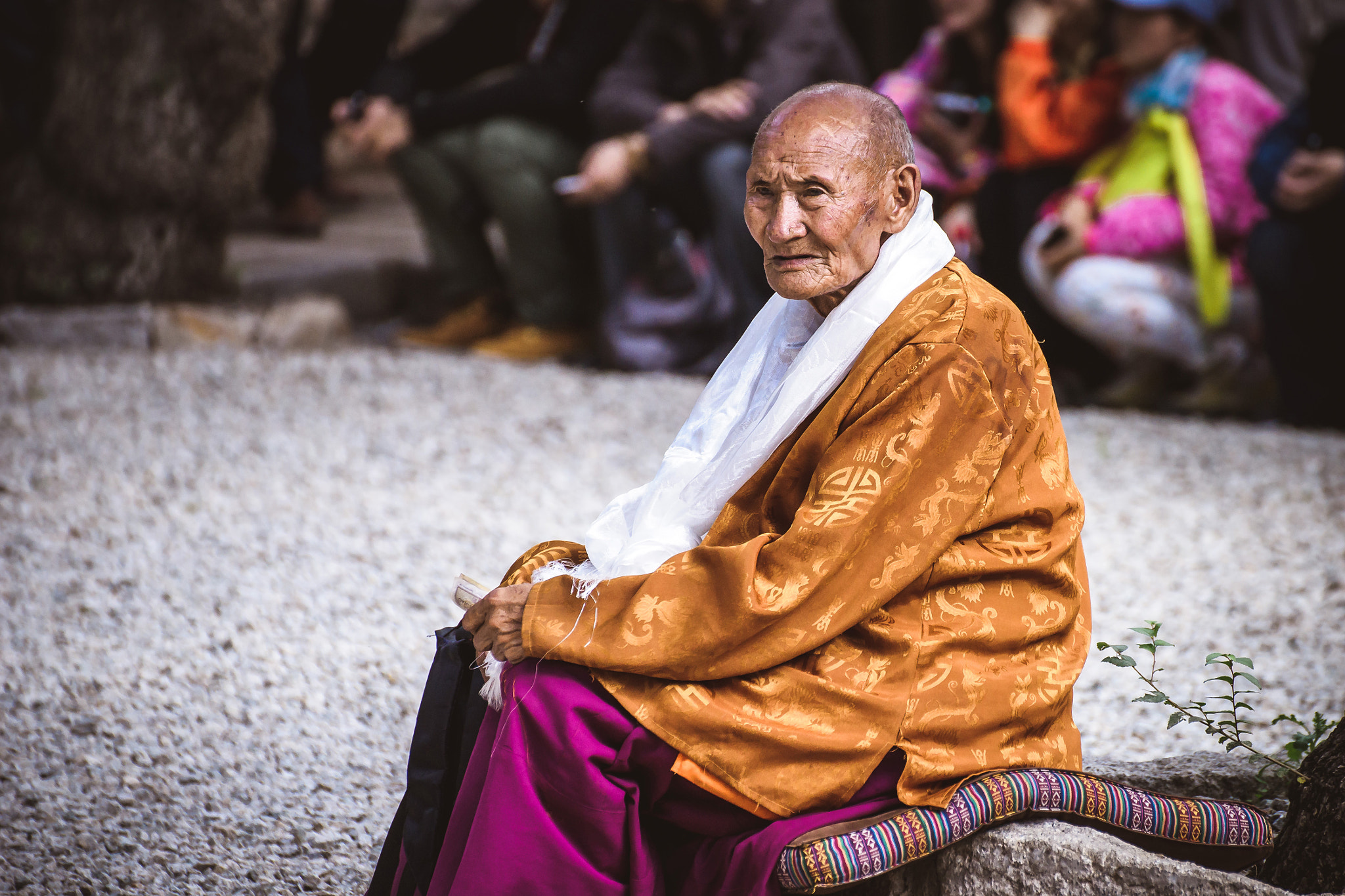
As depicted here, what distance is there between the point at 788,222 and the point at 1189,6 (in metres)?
4.31

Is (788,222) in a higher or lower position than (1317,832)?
higher

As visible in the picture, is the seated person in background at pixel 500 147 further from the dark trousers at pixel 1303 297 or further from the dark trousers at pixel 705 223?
the dark trousers at pixel 1303 297

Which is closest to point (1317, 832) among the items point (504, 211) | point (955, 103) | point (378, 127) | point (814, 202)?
point (814, 202)

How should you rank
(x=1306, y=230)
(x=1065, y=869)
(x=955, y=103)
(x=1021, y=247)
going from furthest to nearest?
(x=955, y=103) < (x=1021, y=247) < (x=1306, y=230) < (x=1065, y=869)

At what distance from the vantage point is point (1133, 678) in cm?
341

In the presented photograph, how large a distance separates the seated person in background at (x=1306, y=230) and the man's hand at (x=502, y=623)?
14.4 ft

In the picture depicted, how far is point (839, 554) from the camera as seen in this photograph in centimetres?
181

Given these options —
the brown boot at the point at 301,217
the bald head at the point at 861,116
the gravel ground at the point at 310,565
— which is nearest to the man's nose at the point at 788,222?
the bald head at the point at 861,116

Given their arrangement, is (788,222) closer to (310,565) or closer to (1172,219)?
(310,565)

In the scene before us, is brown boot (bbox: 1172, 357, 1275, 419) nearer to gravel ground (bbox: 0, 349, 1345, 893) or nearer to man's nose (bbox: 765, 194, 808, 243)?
gravel ground (bbox: 0, 349, 1345, 893)

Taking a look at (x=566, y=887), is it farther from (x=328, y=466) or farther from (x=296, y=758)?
(x=328, y=466)

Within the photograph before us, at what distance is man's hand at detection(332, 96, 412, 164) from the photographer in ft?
22.9

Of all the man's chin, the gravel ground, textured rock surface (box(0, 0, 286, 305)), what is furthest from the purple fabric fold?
textured rock surface (box(0, 0, 286, 305))

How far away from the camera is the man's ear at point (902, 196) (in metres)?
1.98
